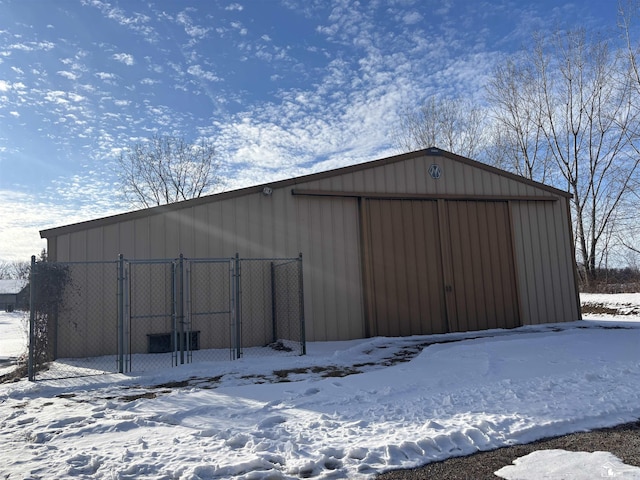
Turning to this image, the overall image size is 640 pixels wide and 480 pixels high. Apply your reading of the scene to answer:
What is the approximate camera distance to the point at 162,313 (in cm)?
972

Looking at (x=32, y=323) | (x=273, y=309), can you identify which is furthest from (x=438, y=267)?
(x=32, y=323)

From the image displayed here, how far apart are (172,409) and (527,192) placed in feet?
37.5

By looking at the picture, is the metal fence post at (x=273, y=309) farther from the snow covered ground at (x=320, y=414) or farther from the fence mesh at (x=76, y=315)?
the fence mesh at (x=76, y=315)

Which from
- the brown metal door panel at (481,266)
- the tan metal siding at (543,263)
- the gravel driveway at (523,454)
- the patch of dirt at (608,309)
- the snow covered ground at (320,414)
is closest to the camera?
the gravel driveway at (523,454)

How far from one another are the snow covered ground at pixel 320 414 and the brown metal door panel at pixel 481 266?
3.72m

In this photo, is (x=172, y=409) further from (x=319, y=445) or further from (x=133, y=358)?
(x=133, y=358)

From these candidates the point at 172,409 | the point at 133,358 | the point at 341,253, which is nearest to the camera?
the point at 172,409

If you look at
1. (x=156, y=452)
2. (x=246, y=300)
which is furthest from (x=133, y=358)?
(x=156, y=452)

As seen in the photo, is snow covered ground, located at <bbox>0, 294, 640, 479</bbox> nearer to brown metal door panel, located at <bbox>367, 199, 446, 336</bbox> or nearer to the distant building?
brown metal door panel, located at <bbox>367, 199, 446, 336</bbox>

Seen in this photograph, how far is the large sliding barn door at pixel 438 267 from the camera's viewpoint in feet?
38.0

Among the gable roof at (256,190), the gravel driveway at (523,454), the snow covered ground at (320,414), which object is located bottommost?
the gravel driveway at (523,454)

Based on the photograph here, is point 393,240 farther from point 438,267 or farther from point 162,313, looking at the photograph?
point 162,313

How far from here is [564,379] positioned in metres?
6.27

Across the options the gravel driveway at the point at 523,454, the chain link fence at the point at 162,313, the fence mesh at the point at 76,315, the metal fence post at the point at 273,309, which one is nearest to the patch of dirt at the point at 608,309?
the chain link fence at the point at 162,313
